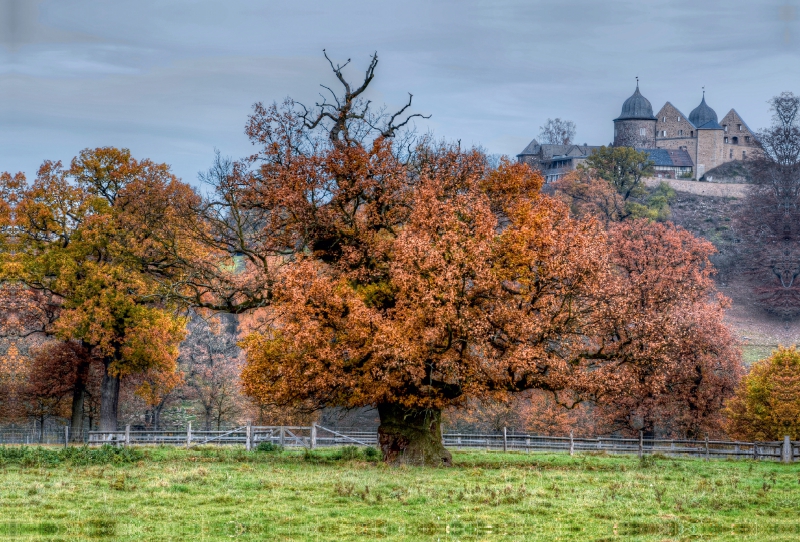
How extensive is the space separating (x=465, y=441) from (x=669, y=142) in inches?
4366

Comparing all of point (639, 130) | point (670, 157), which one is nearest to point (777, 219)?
point (670, 157)

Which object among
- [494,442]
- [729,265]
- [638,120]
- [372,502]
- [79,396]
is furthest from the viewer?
[638,120]

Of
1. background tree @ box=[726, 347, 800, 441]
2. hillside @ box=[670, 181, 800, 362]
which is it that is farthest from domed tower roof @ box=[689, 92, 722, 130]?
background tree @ box=[726, 347, 800, 441]

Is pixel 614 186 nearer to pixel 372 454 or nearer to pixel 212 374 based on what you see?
pixel 212 374

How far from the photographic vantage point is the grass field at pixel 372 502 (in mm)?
14984

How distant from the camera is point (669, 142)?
140125 mm

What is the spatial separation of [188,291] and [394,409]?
43.0 feet

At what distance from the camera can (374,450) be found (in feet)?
101

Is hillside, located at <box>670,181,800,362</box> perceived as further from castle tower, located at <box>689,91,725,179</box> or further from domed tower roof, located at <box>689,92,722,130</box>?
domed tower roof, located at <box>689,92,722,130</box>

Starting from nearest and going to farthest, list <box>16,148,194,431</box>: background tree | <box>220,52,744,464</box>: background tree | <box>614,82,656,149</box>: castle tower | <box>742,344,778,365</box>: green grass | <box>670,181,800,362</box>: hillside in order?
<box>220,52,744,464</box>: background tree, <box>16,148,194,431</box>: background tree, <box>742,344,778,365</box>: green grass, <box>670,181,800,362</box>: hillside, <box>614,82,656,149</box>: castle tower

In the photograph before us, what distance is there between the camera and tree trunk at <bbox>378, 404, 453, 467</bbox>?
27250mm

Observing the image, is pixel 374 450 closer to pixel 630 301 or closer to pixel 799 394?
pixel 630 301

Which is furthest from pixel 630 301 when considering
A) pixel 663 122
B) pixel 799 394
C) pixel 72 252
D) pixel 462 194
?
pixel 663 122

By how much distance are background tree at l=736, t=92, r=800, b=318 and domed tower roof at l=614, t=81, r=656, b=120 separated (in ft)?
136
